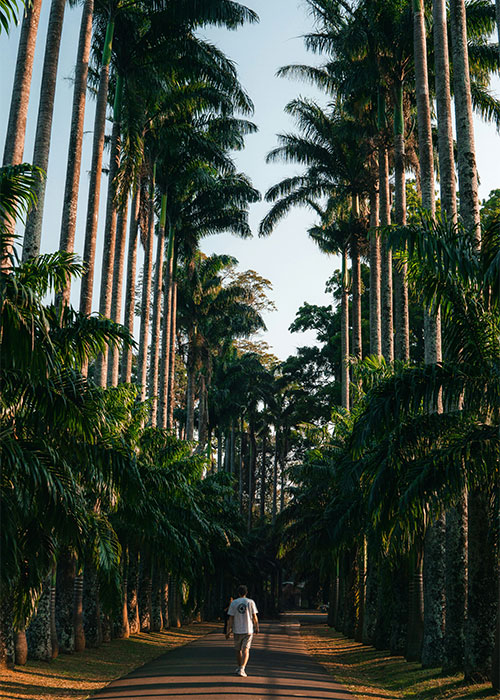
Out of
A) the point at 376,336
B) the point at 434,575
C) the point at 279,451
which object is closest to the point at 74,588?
the point at 434,575

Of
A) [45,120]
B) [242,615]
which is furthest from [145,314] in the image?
[242,615]

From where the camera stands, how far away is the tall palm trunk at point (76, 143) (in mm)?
17766

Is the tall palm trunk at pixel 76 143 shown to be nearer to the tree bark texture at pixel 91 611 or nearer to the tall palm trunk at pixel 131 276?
the tall palm trunk at pixel 131 276

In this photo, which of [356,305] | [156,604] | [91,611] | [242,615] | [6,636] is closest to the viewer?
[6,636]

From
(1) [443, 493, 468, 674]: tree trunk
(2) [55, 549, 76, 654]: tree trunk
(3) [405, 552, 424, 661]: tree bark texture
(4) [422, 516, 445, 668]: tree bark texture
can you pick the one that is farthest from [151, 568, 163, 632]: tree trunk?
(1) [443, 493, 468, 674]: tree trunk

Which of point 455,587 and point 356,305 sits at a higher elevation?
point 356,305

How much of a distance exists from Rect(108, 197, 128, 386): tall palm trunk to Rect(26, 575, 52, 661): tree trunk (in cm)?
841

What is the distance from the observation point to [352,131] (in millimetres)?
→ 30844

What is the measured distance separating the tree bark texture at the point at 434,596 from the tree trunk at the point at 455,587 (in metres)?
0.71

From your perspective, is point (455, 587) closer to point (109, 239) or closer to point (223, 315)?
point (109, 239)

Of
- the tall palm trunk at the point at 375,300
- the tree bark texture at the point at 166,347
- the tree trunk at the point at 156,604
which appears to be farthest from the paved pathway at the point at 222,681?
the tree bark texture at the point at 166,347

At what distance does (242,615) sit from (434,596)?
16.8 ft

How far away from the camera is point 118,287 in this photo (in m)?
24.6

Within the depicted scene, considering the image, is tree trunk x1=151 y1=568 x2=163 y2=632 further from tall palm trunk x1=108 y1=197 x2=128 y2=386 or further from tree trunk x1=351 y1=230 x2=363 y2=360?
tree trunk x1=351 y1=230 x2=363 y2=360
